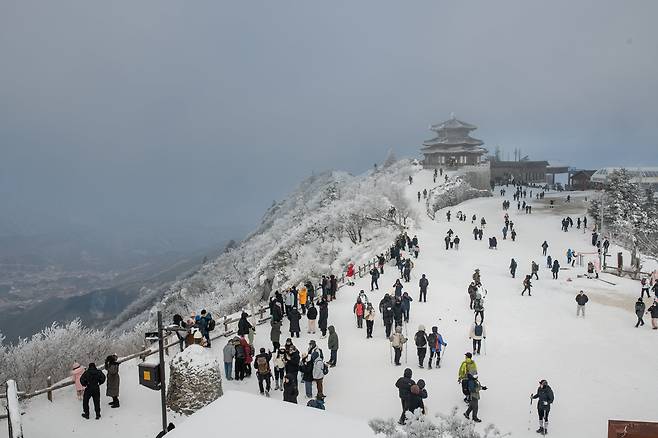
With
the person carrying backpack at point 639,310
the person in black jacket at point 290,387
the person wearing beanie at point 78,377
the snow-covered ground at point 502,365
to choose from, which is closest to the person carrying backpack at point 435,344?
the snow-covered ground at point 502,365

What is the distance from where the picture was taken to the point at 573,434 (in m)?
10.7

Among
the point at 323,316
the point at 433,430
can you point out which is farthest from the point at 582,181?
the point at 433,430

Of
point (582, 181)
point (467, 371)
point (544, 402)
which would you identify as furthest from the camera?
point (582, 181)

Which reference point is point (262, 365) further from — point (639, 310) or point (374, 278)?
point (639, 310)

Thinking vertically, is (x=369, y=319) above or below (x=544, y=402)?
above

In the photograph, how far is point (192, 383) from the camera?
36.5 feet

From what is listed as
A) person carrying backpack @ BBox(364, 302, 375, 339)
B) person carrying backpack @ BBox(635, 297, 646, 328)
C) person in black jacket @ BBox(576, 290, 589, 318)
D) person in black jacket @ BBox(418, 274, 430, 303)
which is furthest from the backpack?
person carrying backpack @ BBox(635, 297, 646, 328)

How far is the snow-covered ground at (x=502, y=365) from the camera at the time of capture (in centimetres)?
1125

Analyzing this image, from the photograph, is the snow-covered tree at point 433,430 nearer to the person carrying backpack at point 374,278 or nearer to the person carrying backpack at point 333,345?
the person carrying backpack at point 333,345

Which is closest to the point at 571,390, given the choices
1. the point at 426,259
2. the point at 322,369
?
the point at 322,369

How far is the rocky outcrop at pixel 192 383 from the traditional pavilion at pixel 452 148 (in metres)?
63.1

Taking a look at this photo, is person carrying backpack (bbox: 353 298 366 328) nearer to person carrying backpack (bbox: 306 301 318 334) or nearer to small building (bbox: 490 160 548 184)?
person carrying backpack (bbox: 306 301 318 334)

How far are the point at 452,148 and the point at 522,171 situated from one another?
18165 millimetres

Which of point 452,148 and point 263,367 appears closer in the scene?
point 263,367
